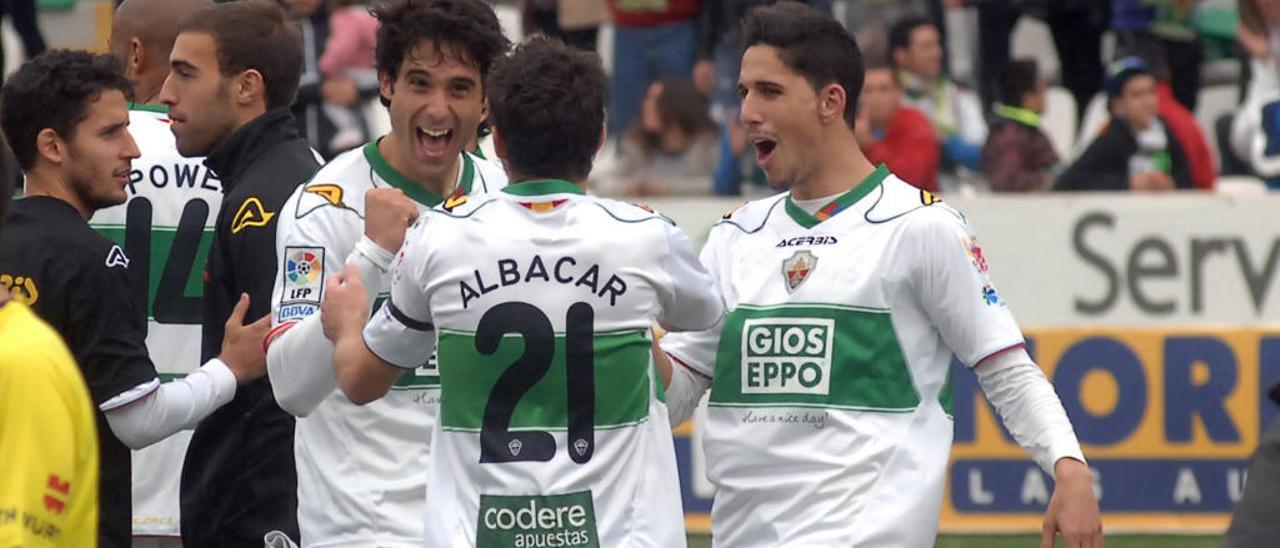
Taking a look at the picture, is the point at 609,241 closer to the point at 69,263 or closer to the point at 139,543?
the point at 69,263

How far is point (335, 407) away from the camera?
5676 mm

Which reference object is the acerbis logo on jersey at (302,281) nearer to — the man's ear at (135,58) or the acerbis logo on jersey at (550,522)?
the acerbis logo on jersey at (550,522)

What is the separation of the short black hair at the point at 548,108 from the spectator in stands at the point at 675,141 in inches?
310

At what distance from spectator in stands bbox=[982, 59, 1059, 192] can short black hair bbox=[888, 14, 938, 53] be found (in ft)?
2.11

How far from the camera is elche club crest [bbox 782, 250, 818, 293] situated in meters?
5.67

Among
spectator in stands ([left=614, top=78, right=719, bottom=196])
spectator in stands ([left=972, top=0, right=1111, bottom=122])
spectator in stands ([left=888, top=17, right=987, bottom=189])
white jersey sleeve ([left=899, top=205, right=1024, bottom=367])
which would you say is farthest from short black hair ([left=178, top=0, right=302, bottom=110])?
spectator in stands ([left=972, top=0, right=1111, bottom=122])

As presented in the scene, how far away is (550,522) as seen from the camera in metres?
4.90

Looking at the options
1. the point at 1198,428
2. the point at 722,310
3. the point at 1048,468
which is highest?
the point at 722,310

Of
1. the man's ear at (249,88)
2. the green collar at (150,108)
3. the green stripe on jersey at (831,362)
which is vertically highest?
the man's ear at (249,88)

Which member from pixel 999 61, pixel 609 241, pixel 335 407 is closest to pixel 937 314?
pixel 609 241

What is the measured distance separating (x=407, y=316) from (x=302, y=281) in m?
0.62

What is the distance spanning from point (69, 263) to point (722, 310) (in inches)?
60.1

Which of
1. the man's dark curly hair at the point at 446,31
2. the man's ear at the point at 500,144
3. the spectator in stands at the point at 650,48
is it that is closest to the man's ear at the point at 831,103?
the man's dark curly hair at the point at 446,31

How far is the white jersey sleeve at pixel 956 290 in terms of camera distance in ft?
18.2
